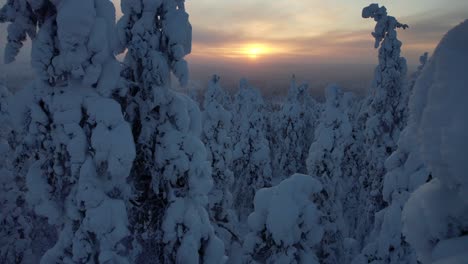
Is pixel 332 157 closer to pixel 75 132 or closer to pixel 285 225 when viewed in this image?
pixel 285 225

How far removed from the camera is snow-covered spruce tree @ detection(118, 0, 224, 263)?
8211mm

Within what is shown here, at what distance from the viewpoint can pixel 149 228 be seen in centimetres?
878

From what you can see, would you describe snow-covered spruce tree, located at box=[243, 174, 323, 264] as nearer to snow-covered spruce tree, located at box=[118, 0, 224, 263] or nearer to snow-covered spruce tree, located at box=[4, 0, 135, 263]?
snow-covered spruce tree, located at box=[118, 0, 224, 263]

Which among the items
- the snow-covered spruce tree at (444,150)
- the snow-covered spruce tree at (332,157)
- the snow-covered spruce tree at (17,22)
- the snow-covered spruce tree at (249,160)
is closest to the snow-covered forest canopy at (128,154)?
the snow-covered spruce tree at (17,22)

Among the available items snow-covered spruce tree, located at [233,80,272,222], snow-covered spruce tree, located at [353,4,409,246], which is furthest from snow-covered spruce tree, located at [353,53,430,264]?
snow-covered spruce tree, located at [233,80,272,222]

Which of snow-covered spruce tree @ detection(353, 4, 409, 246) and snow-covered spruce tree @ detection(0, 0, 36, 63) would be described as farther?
snow-covered spruce tree @ detection(353, 4, 409, 246)

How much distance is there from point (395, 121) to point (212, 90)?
10.5 m

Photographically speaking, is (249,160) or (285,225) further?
(249,160)

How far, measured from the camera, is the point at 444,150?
1.76 metres

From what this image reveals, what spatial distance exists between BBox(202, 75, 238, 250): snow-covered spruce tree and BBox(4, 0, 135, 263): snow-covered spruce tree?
841 cm

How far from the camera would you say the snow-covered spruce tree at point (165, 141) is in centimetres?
821

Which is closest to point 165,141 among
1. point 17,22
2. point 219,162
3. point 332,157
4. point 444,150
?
point 17,22

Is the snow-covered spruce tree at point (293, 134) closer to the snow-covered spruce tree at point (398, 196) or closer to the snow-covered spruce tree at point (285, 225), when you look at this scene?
the snow-covered spruce tree at point (398, 196)

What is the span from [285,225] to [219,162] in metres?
7.95
